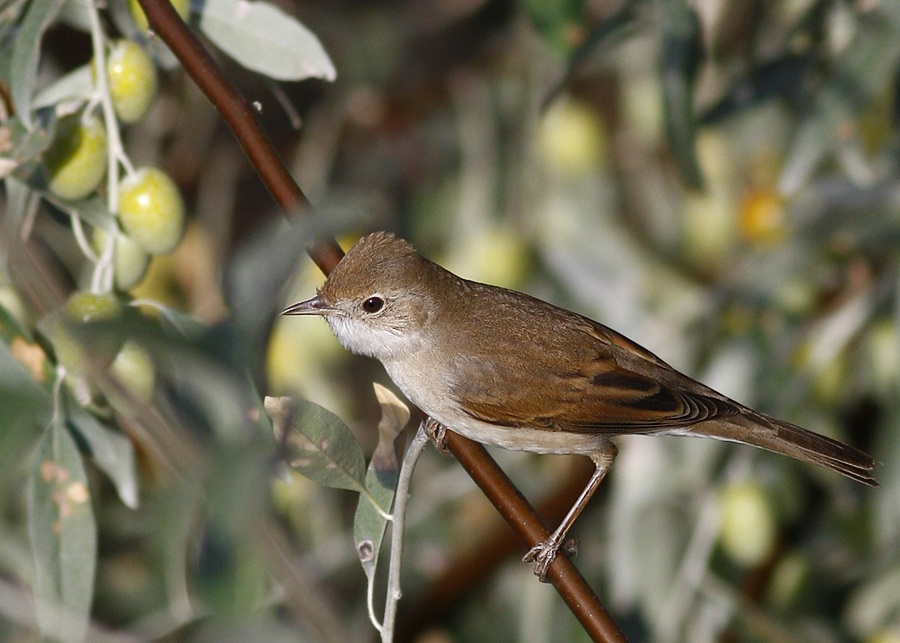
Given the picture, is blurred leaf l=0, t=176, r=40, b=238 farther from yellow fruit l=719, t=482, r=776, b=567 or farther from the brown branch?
yellow fruit l=719, t=482, r=776, b=567

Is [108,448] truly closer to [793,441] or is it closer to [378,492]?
[378,492]

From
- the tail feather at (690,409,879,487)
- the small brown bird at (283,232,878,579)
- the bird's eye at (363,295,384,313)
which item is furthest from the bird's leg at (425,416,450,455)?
the tail feather at (690,409,879,487)

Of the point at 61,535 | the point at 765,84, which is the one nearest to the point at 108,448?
the point at 61,535

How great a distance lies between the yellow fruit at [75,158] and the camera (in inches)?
76.5

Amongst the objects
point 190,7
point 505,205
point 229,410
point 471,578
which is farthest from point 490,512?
point 229,410

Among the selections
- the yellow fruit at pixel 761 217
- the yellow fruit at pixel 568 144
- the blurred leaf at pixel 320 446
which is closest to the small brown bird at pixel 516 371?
the blurred leaf at pixel 320 446

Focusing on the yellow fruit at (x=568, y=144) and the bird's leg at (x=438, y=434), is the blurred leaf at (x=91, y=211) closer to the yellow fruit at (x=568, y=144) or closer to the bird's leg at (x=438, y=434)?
the bird's leg at (x=438, y=434)

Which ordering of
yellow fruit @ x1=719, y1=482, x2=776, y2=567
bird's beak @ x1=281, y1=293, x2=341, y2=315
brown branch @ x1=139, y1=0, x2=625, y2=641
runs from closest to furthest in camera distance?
brown branch @ x1=139, y1=0, x2=625, y2=641, bird's beak @ x1=281, y1=293, x2=341, y2=315, yellow fruit @ x1=719, y1=482, x2=776, y2=567

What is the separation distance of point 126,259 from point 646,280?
1998 millimetres

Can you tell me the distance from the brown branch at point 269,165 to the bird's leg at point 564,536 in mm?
23

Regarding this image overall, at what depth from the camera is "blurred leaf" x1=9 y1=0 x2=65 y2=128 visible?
1948 millimetres

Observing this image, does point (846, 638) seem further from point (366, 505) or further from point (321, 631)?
point (321, 631)

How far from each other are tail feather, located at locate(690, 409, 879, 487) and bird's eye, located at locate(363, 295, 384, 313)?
0.76m

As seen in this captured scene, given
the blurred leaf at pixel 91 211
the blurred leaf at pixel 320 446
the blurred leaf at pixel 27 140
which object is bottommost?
the blurred leaf at pixel 320 446
